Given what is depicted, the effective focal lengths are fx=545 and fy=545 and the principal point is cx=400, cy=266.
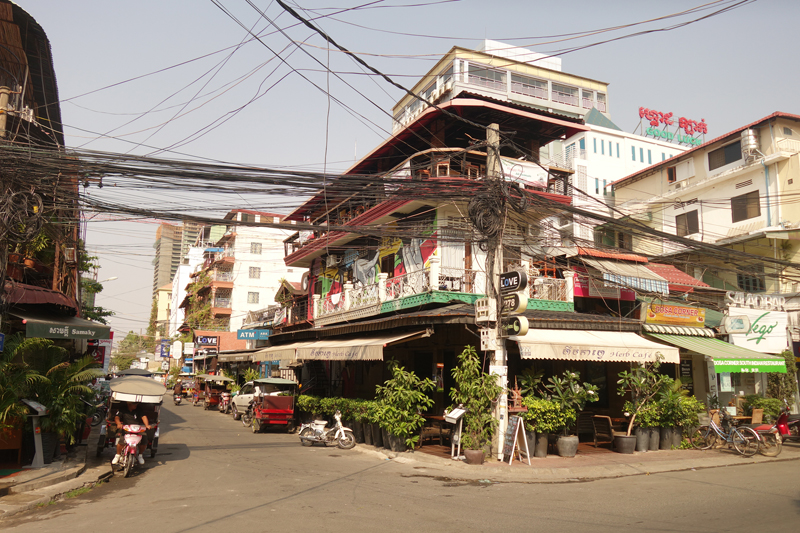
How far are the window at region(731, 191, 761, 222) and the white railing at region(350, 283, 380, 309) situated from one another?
72.9ft

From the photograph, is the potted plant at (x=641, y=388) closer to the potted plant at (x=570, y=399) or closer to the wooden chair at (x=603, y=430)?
the wooden chair at (x=603, y=430)

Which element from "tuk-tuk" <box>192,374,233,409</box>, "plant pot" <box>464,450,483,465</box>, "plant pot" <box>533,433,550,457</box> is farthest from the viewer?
"tuk-tuk" <box>192,374,233,409</box>

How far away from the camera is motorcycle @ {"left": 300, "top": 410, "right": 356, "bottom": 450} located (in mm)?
15930

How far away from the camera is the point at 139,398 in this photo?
39.2ft

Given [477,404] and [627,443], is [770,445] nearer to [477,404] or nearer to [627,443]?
[627,443]

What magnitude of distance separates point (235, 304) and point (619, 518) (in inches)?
1892

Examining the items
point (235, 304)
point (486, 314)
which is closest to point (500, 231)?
point (486, 314)

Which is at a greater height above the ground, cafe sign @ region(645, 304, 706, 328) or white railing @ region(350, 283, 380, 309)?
Result: white railing @ region(350, 283, 380, 309)

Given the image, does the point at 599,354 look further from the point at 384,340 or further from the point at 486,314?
the point at 384,340

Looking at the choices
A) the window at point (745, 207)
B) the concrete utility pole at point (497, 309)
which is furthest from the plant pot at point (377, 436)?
the window at point (745, 207)

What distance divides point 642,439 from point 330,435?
8.86 m

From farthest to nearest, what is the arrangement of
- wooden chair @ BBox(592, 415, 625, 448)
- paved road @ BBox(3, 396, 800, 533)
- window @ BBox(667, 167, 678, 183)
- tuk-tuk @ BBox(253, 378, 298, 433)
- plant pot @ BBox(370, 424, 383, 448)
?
window @ BBox(667, 167, 678, 183)
tuk-tuk @ BBox(253, 378, 298, 433)
plant pot @ BBox(370, 424, 383, 448)
wooden chair @ BBox(592, 415, 625, 448)
paved road @ BBox(3, 396, 800, 533)

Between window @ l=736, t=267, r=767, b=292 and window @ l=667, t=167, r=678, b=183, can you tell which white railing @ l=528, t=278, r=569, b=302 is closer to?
window @ l=736, t=267, r=767, b=292

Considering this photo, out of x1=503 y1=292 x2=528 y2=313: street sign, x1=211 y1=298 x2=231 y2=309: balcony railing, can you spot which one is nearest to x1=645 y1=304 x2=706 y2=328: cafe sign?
x1=503 y1=292 x2=528 y2=313: street sign
